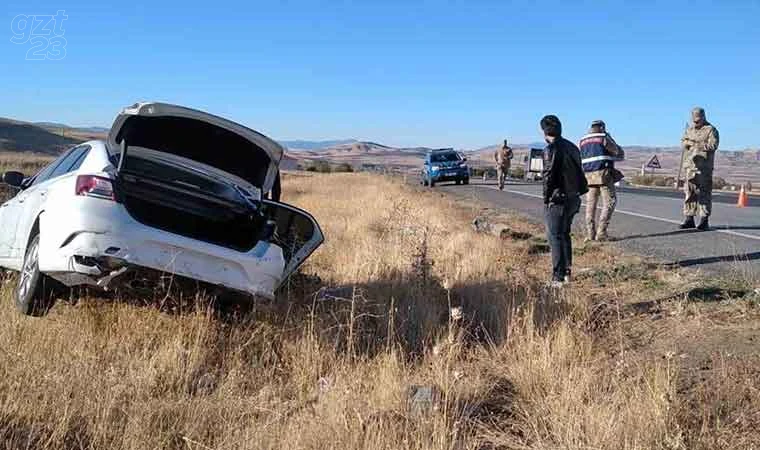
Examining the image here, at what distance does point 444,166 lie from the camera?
34.3 meters

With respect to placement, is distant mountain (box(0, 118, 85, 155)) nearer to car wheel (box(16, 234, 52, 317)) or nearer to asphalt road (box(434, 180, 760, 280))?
asphalt road (box(434, 180, 760, 280))

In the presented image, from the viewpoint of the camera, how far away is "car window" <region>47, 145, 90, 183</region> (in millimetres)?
5695

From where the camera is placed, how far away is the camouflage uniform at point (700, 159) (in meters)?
10.8

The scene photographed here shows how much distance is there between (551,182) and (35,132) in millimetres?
118825

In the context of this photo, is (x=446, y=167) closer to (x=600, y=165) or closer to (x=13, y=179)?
(x=600, y=165)

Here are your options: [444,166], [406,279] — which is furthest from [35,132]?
[406,279]

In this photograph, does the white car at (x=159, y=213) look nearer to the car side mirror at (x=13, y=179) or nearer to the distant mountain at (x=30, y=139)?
the car side mirror at (x=13, y=179)

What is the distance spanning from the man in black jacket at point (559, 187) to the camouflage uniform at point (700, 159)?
458 cm

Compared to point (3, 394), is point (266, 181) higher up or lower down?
higher up

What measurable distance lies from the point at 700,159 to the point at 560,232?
5.00 metres

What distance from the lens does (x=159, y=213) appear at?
5.68 metres

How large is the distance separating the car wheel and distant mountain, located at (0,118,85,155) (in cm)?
8770

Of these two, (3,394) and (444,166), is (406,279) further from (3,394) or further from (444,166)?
(444,166)

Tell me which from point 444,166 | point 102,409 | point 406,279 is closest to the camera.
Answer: point 102,409
